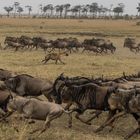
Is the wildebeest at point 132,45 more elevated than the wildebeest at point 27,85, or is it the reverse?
the wildebeest at point 27,85

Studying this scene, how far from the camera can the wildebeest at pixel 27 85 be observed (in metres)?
12.7

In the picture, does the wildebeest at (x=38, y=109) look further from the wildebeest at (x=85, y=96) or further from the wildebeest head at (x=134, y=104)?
the wildebeest head at (x=134, y=104)

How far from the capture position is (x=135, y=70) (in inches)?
888

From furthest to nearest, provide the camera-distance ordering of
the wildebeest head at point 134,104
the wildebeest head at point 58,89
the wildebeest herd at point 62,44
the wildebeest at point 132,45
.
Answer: the wildebeest at point 132,45
the wildebeest herd at point 62,44
the wildebeest head at point 58,89
the wildebeest head at point 134,104

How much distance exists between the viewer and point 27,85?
42.0 ft

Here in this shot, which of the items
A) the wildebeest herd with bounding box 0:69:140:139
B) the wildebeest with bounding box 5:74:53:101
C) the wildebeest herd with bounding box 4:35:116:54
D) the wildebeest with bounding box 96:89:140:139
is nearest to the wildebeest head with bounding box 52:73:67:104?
the wildebeest herd with bounding box 0:69:140:139

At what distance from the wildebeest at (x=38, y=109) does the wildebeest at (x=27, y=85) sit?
8.11ft

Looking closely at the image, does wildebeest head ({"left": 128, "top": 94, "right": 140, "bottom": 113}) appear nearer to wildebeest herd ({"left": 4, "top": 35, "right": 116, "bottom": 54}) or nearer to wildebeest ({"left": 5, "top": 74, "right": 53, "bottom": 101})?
wildebeest ({"left": 5, "top": 74, "right": 53, "bottom": 101})

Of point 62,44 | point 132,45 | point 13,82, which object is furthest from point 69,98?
point 132,45

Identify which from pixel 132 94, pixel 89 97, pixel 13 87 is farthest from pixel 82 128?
pixel 13 87

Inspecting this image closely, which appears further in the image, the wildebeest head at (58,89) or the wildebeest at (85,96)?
the wildebeest head at (58,89)

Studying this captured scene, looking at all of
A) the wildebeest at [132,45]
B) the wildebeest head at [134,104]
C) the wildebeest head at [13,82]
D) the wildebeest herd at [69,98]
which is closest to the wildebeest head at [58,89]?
the wildebeest herd at [69,98]

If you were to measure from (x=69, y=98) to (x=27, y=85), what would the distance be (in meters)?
1.70

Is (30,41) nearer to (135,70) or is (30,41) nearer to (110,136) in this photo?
(135,70)
